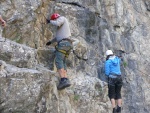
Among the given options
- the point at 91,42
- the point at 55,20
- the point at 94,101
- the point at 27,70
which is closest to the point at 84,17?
the point at 91,42

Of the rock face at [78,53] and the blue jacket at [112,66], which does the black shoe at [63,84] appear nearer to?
the rock face at [78,53]

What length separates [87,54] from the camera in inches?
549

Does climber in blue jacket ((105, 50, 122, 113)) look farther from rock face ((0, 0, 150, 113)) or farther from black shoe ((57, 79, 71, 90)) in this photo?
black shoe ((57, 79, 71, 90))

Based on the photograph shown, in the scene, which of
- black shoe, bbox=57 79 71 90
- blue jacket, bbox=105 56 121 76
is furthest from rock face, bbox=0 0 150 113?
blue jacket, bbox=105 56 121 76

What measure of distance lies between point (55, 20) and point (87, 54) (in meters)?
2.91

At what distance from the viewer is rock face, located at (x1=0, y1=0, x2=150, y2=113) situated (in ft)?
31.3

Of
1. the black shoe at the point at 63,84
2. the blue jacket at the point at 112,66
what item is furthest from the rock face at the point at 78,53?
the blue jacket at the point at 112,66

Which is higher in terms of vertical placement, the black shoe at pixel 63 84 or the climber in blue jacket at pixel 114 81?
the black shoe at pixel 63 84

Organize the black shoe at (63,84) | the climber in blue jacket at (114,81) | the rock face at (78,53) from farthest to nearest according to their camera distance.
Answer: the climber in blue jacket at (114,81) < the black shoe at (63,84) < the rock face at (78,53)

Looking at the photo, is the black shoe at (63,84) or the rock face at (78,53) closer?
the rock face at (78,53)

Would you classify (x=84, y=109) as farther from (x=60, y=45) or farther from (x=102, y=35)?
(x=102, y=35)

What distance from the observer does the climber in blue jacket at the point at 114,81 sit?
1359cm

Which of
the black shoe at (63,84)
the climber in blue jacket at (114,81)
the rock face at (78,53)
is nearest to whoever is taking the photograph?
the rock face at (78,53)

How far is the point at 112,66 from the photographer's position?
13.7m
